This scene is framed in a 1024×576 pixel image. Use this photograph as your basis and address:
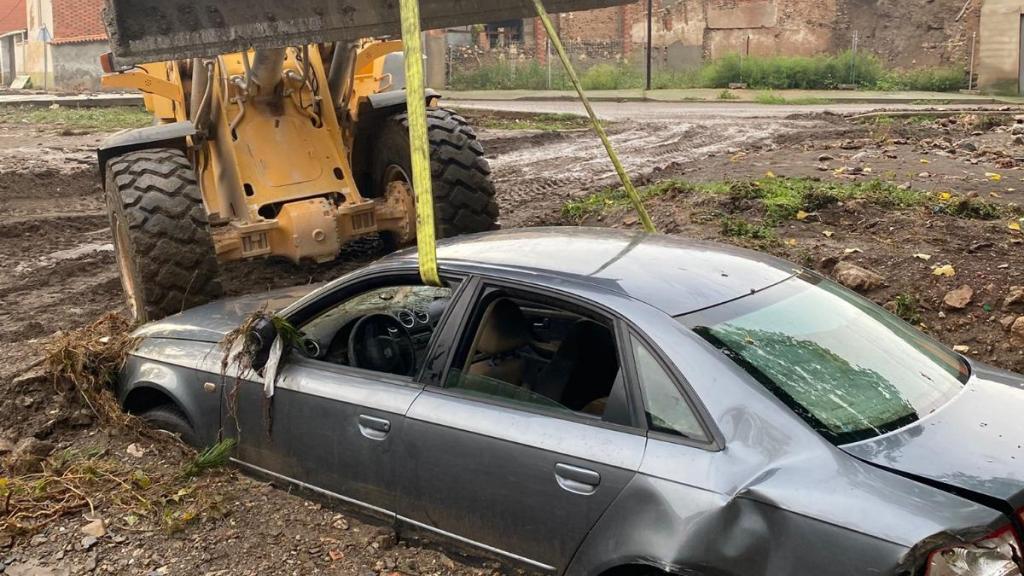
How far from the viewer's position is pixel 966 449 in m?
3.05

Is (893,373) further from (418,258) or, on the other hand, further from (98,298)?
(98,298)

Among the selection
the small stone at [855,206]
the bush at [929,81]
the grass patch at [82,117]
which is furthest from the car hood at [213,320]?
the bush at [929,81]

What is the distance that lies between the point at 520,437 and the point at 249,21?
4206 mm

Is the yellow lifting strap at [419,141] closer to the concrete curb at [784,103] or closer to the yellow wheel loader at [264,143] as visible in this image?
the yellow wheel loader at [264,143]

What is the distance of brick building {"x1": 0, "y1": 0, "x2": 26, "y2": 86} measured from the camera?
4478 centimetres

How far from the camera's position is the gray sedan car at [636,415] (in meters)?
2.84

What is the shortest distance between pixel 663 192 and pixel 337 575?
7.22 metres

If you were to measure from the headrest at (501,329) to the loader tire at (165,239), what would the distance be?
3.64 m

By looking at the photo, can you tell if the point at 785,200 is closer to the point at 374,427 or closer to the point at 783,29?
the point at 374,427

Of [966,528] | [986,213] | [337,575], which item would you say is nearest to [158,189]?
[337,575]

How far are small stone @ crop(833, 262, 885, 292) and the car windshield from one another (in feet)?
10.2

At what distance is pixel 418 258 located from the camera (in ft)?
13.9

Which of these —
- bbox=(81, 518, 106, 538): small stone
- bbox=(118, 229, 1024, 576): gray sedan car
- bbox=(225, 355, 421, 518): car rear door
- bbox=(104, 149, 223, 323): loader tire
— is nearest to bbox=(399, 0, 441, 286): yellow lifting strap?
bbox=(118, 229, 1024, 576): gray sedan car

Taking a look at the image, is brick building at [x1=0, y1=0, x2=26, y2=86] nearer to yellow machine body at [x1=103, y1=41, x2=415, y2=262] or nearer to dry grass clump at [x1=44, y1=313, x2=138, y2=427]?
yellow machine body at [x1=103, y1=41, x2=415, y2=262]
